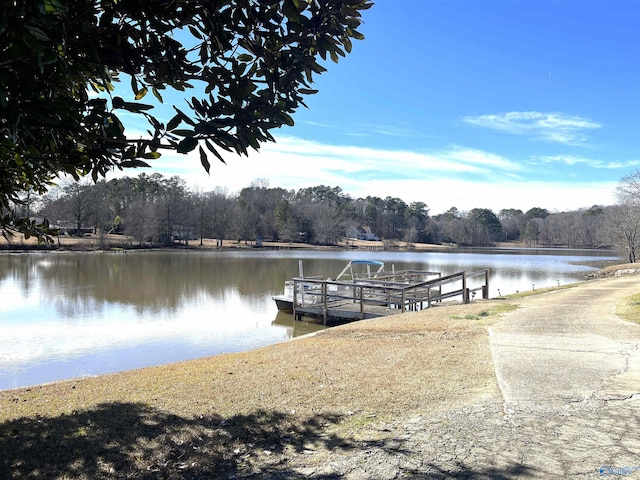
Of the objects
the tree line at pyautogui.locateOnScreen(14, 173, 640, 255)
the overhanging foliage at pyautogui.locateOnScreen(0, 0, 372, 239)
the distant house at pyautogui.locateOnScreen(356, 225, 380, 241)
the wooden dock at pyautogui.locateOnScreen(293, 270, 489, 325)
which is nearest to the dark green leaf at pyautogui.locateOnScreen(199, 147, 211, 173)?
the overhanging foliage at pyautogui.locateOnScreen(0, 0, 372, 239)

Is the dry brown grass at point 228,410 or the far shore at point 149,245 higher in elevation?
the far shore at point 149,245

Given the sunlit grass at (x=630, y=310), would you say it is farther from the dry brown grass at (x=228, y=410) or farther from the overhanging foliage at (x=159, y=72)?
the overhanging foliage at (x=159, y=72)

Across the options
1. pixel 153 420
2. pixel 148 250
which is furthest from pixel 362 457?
pixel 148 250

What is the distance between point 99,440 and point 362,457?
7.65ft

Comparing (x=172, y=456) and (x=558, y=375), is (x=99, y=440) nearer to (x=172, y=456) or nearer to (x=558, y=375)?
(x=172, y=456)

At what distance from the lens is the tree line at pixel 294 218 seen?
75812 mm

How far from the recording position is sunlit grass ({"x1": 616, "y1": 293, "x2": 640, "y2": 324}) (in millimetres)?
9502

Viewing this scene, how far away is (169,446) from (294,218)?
99.1 metres

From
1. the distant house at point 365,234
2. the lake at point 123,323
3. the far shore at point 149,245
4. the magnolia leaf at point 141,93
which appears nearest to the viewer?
the magnolia leaf at point 141,93

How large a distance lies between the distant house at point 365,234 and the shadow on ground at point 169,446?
396ft

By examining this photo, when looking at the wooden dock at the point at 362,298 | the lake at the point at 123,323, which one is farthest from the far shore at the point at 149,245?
the wooden dock at the point at 362,298

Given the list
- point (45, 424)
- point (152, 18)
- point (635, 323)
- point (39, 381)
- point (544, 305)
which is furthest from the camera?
point (544, 305)

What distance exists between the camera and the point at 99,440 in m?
4.00

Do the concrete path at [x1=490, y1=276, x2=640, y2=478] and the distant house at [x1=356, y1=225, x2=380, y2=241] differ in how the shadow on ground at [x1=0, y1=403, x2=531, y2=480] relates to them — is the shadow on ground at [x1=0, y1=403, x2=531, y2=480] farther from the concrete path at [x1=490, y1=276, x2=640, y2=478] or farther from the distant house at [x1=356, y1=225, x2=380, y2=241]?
the distant house at [x1=356, y1=225, x2=380, y2=241]
